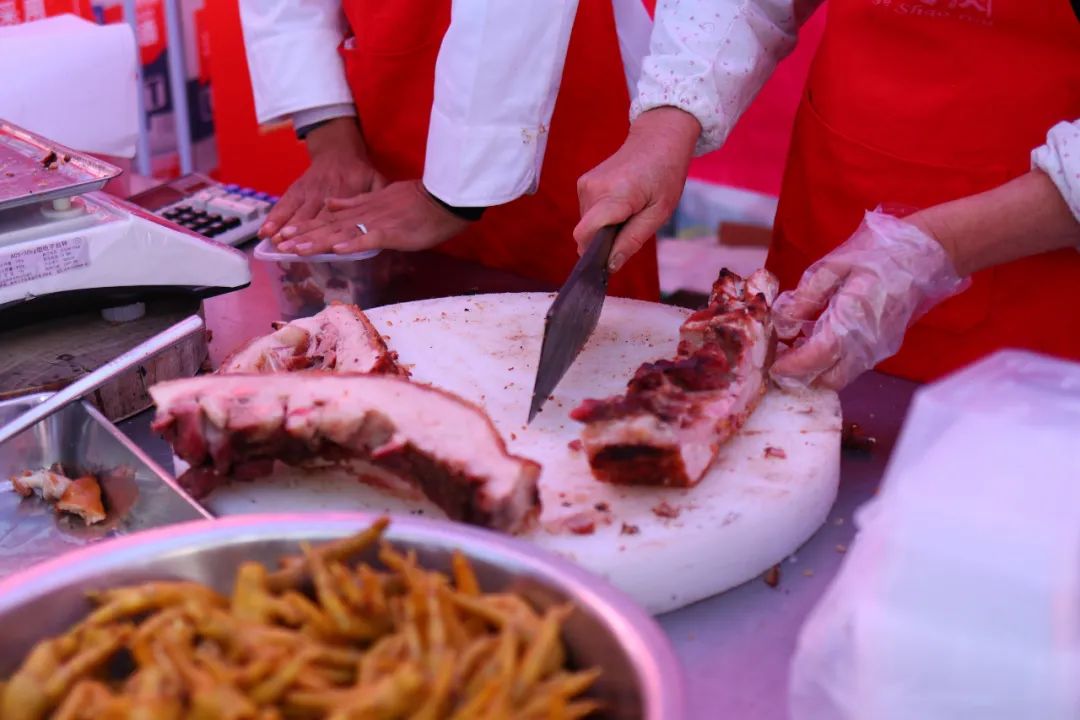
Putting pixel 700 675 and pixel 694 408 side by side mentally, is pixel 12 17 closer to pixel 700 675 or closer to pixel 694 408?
pixel 694 408

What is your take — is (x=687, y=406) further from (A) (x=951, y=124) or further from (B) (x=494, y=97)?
(B) (x=494, y=97)

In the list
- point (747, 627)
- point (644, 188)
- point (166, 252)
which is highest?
point (644, 188)

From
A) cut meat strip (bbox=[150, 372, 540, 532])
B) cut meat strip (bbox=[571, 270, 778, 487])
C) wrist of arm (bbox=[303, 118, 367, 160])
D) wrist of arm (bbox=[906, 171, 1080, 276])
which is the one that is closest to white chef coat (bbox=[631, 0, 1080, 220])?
wrist of arm (bbox=[906, 171, 1080, 276])

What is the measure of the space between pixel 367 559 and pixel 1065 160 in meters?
1.53

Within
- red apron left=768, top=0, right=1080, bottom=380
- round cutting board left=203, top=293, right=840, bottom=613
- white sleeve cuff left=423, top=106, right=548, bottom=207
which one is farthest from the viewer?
white sleeve cuff left=423, top=106, right=548, bottom=207

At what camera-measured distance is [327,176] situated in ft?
10.3

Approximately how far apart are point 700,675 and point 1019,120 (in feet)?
5.02

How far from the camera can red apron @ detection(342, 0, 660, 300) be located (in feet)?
10.2

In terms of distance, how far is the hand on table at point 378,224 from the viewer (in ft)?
8.87

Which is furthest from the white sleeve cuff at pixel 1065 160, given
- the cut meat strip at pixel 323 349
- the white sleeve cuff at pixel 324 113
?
the white sleeve cuff at pixel 324 113

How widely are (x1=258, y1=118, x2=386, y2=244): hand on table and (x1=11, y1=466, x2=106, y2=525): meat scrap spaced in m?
1.09

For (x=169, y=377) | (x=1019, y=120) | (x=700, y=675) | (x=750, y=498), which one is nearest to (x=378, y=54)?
(x=169, y=377)

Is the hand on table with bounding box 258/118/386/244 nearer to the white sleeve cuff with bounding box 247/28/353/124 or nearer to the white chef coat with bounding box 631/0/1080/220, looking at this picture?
the white sleeve cuff with bounding box 247/28/353/124

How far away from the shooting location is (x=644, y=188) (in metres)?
2.25
